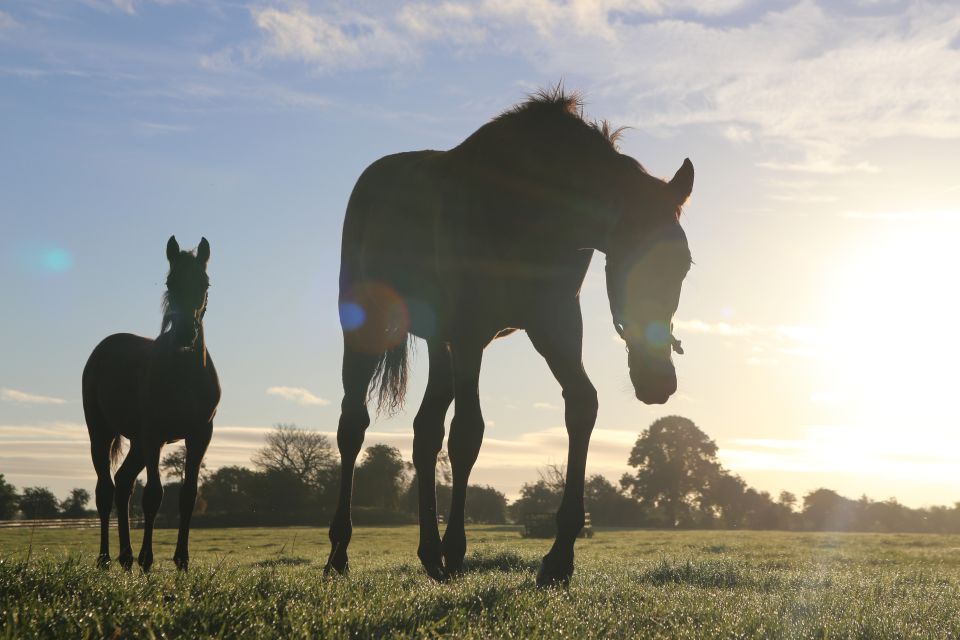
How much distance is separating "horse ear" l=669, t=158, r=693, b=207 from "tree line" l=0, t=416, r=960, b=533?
43.7 meters

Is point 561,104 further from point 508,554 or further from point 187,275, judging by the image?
point 508,554

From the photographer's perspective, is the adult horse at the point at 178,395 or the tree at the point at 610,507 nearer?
the adult horse at the point at 178,395

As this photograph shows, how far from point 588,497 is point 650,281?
71752mm

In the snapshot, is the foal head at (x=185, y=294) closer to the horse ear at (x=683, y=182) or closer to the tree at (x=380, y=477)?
the horse ear at (x=683, y=182)

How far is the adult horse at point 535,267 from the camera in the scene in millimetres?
5004

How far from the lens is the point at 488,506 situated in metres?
69.4

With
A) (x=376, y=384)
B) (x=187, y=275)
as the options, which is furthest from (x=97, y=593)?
(x=187, y=275)

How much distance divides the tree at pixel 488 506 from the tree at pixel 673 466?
705 inches

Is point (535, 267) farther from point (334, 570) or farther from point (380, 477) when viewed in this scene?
point (380, 477)

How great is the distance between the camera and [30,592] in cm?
376

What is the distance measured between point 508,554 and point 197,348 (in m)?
4.42

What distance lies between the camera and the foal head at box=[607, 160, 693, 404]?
16.2ft

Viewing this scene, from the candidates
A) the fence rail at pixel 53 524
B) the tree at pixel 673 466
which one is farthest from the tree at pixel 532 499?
the fence rail at pixel 53 524

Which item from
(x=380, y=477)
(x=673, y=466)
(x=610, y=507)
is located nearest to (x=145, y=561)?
(x=380, y=477)
